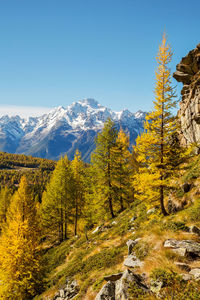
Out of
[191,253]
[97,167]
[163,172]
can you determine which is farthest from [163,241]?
[97,167]

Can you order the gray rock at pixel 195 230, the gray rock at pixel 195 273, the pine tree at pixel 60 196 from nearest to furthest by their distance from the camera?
the gray rock at pixel 195 273 < the gray rock at pixel 195 230 < the pine tree at pixel 60 196

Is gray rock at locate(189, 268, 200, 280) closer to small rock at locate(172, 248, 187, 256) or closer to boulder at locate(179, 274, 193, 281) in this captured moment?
boulder at locate(179, 274, 193, 281)

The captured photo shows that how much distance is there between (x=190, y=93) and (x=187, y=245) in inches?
921

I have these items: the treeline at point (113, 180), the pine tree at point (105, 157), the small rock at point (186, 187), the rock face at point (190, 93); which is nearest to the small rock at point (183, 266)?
the treeline at point (113, 180)

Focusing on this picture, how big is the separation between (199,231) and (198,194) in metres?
5.23

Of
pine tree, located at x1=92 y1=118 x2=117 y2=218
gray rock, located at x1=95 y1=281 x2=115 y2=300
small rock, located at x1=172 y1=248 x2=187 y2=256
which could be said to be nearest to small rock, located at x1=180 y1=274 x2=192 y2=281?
small rock, located at x1=172 y1=248 x2=187 y2=256

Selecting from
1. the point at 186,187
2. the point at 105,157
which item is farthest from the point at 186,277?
the point at 105,157

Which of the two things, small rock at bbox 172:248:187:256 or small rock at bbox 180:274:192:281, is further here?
small rock at bbox 172:248:187:256

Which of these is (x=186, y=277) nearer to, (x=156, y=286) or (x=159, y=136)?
(x=156, y=286)

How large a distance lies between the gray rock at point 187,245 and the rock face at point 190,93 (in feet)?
59.0

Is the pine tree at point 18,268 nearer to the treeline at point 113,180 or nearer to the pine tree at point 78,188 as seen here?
the treeline at point 113,180

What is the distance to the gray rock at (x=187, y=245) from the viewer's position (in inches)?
282

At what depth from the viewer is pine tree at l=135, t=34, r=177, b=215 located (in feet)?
42.4

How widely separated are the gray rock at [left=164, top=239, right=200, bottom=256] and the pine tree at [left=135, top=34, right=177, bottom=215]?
4943mm
